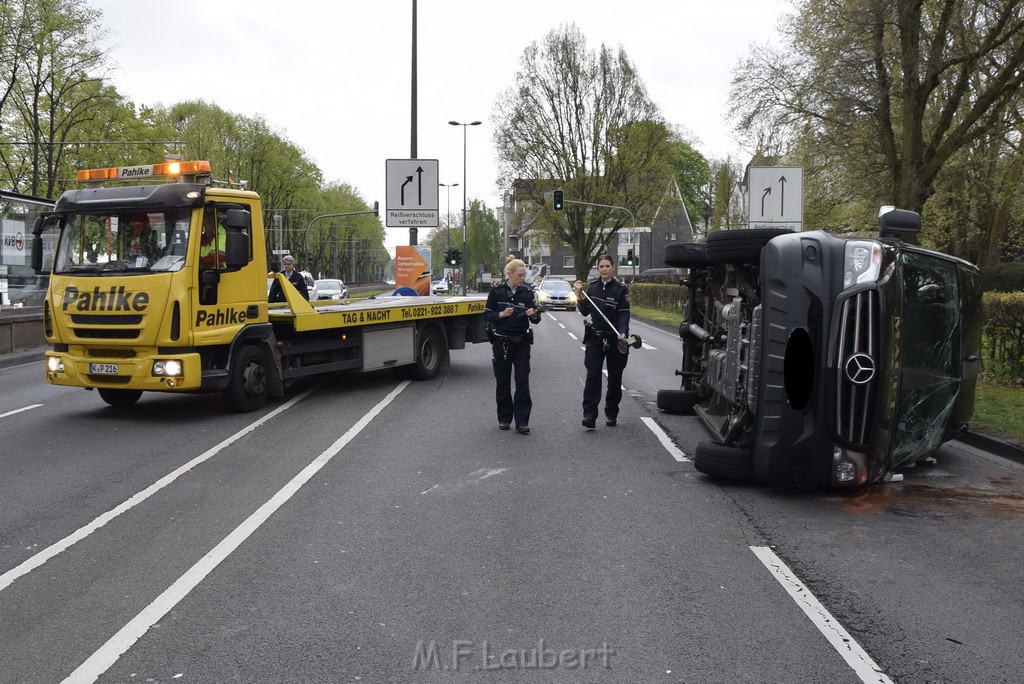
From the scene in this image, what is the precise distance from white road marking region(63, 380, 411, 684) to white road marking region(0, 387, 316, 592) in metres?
0.92

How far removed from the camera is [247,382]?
11391 mm

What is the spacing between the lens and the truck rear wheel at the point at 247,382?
1110 cm

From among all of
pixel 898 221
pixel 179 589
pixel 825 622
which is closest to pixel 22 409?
pixel 179 589

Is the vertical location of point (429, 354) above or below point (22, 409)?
above

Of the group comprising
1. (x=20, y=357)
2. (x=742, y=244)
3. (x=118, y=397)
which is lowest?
(x=20, y=357)

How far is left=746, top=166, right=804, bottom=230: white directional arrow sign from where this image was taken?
17.4 metres

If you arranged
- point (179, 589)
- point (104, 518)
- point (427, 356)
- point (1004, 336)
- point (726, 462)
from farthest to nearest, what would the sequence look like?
point (427, 356)
point (1004, 336)
point (726, 462)
point (104, 518)
point (179, 589)

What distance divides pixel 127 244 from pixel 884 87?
18.1m

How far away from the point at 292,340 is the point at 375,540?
6.80 meters

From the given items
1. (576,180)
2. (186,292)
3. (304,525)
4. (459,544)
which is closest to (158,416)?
(186,292)

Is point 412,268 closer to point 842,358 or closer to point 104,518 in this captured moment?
point 104,518

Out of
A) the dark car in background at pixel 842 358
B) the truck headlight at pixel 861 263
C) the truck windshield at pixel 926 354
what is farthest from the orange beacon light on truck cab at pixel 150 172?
the truck windshield at pixel 926 354

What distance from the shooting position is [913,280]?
6.85 metres

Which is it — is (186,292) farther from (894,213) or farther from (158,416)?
(894,213)
